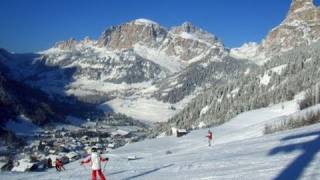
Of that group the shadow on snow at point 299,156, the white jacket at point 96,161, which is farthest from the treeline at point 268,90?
the white jacket at point 96,161

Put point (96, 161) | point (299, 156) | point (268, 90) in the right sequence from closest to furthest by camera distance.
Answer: point (96, 161)
point (299, 156)
point (268, 90)

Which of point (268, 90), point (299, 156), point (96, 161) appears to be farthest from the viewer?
point (268, 90)

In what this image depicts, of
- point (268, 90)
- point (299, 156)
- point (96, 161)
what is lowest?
point (299, 156)

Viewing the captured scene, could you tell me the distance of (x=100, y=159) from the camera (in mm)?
27938

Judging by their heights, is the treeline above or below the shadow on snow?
above

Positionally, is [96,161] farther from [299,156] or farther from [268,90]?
[268,90]

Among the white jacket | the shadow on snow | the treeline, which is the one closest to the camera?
the shadow on snow

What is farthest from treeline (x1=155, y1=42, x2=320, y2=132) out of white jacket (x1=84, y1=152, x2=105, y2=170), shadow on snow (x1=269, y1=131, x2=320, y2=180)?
white jacket (x1=84, y1=152, x2=105, y2=170)

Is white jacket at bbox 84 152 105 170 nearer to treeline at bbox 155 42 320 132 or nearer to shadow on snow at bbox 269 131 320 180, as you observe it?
shadow on snow at bbox 269 131 320 180

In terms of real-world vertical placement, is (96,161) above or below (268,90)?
below

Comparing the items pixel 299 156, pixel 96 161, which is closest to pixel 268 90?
pixel 299 156

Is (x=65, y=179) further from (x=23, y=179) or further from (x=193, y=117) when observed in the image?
(x=193, y=117)

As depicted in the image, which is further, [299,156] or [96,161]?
[299,156]

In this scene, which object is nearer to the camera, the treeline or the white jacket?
the white jacket
